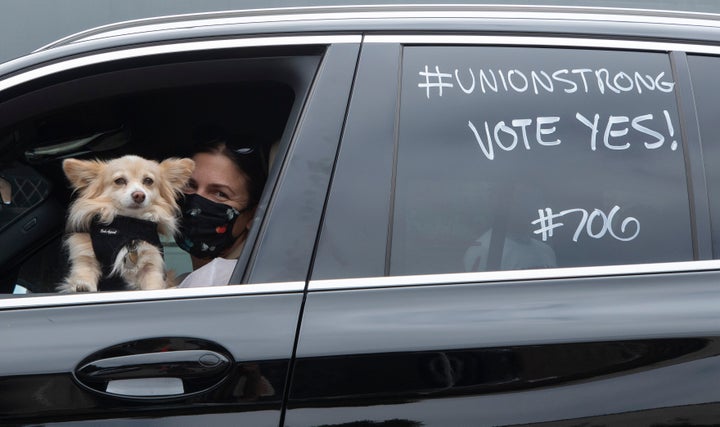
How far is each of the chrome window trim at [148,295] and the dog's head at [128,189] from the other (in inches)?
27.2

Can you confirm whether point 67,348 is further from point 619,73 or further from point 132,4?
point 132,4

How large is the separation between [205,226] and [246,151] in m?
0.32

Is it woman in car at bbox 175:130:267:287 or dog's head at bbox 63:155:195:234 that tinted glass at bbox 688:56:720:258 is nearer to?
woman in car at bbox 175:130:267:287

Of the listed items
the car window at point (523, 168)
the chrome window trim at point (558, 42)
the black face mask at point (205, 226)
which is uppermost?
the chrome window trim at point (558, 42)

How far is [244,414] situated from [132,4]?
6.78m

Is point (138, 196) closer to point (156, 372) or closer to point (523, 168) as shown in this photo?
point (156, 372)

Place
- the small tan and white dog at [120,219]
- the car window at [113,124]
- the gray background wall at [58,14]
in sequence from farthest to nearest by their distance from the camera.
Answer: the gray background wall at [58,14], the small tan and white dog at [120,219], the car window at [113,124]

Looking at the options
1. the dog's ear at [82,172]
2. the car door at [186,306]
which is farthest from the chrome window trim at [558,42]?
the dog's ear at [82,172]

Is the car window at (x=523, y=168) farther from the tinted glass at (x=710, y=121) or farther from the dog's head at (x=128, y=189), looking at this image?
the dog's head at (x=128, y=189)

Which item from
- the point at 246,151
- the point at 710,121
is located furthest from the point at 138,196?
the point at 710,121

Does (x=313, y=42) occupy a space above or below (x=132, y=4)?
below

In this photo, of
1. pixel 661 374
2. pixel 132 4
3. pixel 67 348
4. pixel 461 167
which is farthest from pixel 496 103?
pixel 132 4

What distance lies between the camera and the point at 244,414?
177 cm

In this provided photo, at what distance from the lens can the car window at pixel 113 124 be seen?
2.26 m
